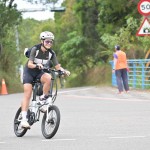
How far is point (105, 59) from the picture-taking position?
1822 inches

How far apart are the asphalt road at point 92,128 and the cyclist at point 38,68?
625mm

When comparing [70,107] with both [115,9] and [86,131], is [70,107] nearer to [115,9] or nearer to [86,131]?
[86,131]

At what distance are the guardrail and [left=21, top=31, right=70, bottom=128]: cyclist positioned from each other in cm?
1568

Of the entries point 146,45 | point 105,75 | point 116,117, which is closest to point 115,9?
point 105,75

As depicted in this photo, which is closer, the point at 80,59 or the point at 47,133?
the point at 47,133

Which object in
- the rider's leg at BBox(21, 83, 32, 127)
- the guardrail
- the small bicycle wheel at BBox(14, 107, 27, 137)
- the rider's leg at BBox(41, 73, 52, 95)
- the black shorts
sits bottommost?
the guardrail

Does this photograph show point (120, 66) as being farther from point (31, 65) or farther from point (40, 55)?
point (31, 65)

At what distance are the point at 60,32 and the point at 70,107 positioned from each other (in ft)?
135

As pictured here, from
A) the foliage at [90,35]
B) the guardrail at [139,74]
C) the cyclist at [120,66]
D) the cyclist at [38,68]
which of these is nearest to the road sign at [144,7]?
the cyclist at [120,66]

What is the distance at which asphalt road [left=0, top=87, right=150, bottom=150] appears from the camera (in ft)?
32.8

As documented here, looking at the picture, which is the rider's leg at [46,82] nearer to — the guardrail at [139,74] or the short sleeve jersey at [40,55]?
the short sleeve jersey at [40,55]

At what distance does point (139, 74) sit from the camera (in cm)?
2898

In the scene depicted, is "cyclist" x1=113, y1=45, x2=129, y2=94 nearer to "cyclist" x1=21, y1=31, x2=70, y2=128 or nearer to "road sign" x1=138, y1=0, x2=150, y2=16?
"road sign" x1=138, y1=0, x2=150, y2=16

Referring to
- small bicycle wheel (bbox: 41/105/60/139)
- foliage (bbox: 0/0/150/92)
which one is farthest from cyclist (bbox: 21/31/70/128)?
foliage (bbox: 0/0/150/92)
